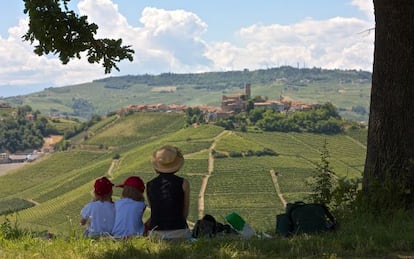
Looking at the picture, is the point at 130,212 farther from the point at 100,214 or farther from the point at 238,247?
the point at 238,247

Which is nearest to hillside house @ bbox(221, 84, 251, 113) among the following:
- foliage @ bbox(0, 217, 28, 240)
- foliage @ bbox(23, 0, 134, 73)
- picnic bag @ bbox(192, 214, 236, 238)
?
foliage @ bbox(23, 0, 134, 73)

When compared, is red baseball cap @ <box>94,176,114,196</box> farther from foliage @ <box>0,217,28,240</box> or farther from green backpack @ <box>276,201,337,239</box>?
green backpack @ <box>276,201,337,239</box>

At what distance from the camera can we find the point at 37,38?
704cm

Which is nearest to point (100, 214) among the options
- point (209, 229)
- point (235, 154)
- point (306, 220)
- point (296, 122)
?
point (209, 229)

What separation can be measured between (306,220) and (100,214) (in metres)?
1.96

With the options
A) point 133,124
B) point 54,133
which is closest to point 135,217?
point 133,124

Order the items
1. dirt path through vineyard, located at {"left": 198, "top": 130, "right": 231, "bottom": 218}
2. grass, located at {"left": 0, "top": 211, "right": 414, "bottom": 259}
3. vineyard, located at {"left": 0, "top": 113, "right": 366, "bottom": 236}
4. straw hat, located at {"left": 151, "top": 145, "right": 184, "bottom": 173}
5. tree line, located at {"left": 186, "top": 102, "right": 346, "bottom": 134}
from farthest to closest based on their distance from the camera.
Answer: tree line, located at {"left": 186, "top": 102, "right": 346, "bottom": 134} → vineyard, located at {"left": 0, "top": 113, "right": 366, "bottom": 236} → dirt path through vineyard, located at {"left": 198, "top": 130, "right": 231, "bottom": 218} → straw hat, located at {"left": 151, "top": 145, "right": 184, "bottom": 173} → grass, located at {"left": 0, "top": 211, "right": 414, "bottom": 259}

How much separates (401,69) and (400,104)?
348 millimetres

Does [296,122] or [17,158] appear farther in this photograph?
[17,158]

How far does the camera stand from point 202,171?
82375mm

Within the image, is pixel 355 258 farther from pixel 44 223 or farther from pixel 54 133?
pixel 54 133

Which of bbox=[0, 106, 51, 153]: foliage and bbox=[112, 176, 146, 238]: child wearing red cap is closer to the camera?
bbox=[112, 176, 146, 238]: child wearing red cap

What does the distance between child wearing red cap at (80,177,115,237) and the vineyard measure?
51355mm

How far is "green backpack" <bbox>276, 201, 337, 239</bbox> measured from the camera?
519cm
